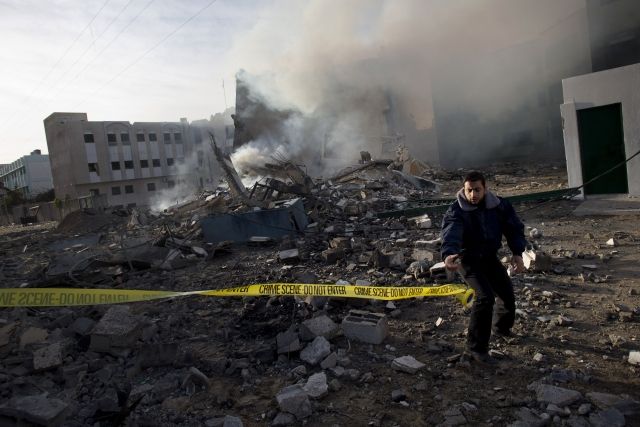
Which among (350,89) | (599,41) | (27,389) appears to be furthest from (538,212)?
(350,89)

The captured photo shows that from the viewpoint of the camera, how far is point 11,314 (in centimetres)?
518

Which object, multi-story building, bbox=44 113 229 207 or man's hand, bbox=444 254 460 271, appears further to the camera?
multi-story building, bbox=44 113 229 207

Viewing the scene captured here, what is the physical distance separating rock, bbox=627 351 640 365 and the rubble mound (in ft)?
54.7

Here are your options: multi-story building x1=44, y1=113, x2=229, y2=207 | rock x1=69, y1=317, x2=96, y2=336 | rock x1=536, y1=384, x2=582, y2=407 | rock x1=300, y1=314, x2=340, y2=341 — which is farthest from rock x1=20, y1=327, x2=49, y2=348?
multi-story building x1=44, y1=113, x2=229, y2=207

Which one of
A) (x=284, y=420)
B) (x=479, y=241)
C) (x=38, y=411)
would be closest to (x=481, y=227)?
Answer: (x=479, y=241)

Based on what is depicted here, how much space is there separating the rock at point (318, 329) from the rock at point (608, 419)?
1829 mm

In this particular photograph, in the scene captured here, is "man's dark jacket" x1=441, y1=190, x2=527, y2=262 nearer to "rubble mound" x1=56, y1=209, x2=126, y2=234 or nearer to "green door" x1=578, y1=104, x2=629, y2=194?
"green door" x1=578, y1=104, x2=629, y2=194

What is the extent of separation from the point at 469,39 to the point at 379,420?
83.3 feet

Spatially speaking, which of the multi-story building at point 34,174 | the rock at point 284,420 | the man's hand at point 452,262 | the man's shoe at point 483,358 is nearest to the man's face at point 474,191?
the man's hand at point 452,262

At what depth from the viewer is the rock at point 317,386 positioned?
9.21 feet

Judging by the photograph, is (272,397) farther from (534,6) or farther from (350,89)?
(350,89)

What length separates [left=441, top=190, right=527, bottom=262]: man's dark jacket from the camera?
301 cm

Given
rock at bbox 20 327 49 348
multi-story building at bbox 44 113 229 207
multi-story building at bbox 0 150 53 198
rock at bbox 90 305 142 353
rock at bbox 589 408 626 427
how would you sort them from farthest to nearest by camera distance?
multi-story building at bbox 0 150 53 198 < multi-story building at bbox 44 113 229 207 < rock at bbox 20 327 49 348 < rock at bbox 90 305 142 353 < rock at bbox 589 408 626 427

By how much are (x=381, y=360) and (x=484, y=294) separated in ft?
2.99
